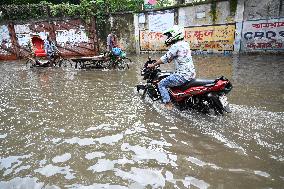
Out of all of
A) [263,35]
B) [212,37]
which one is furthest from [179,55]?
[212,37]

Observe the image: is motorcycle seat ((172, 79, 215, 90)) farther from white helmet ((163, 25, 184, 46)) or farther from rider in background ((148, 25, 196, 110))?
white helmet ((163, 25, 184, 46))

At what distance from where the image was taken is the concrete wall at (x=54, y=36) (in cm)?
1952

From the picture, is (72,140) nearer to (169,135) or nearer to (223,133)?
(169,135)

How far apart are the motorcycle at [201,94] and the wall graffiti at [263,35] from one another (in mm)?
9872

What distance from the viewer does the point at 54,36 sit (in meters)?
20.2

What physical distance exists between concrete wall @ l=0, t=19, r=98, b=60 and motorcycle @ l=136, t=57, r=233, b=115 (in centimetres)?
1367

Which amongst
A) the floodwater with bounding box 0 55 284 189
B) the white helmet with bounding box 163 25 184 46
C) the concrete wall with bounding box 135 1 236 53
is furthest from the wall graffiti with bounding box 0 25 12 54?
the white helmet with bounding box 163 25 184 46

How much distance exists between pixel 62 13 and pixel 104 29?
3444 millimetres

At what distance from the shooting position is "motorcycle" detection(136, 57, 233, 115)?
5621 mm

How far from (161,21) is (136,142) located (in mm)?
14053

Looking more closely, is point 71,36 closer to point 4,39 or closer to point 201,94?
point 4,39

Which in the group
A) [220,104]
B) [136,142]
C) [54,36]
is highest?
[54,36]

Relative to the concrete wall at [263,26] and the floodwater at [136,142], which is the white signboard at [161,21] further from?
the floodwater at [136,142]

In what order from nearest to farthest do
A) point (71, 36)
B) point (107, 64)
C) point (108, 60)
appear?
1. point (108, 60)
2. point (107, 64)
3. point (71, 36)
